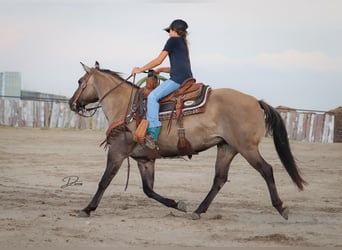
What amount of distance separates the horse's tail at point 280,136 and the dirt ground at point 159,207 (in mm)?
599

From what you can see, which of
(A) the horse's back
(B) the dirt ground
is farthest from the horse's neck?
(B) the dirt ground

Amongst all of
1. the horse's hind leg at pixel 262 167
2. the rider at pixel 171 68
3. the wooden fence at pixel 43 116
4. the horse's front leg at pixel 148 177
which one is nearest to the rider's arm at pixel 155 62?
the rider at pixel 171 68

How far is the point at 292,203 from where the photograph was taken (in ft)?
37.0

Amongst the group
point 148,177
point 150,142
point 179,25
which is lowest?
point 148,177

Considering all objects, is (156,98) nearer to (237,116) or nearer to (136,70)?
(136,70)

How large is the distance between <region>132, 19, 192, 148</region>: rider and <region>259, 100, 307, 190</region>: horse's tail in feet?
4.15

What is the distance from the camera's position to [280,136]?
387 inches

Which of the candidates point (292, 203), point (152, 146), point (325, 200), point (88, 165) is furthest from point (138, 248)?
point (88, 165)

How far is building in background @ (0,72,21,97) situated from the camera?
31891mm

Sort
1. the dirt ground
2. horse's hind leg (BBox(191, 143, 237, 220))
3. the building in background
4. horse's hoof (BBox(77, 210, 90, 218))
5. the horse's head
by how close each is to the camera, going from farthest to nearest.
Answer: the building in background
the horse's head
horse's hind leg (BBox(191, 143, 237, 220))
horse's hoof (BBox(77, 210, 90, 218))
the dirt ground

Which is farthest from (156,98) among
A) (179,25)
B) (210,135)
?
(179,25)

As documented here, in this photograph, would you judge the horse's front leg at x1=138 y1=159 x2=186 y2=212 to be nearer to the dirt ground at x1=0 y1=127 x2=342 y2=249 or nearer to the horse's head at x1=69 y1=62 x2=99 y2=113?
the dirt ground at x1=0 y1=127 x2=342 y2=249

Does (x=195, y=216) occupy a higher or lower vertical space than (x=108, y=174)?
lower

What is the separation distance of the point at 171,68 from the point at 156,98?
50cm
